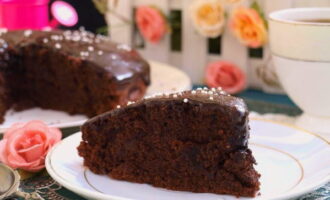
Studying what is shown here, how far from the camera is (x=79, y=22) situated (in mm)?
3508

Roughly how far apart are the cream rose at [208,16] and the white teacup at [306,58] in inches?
18.0

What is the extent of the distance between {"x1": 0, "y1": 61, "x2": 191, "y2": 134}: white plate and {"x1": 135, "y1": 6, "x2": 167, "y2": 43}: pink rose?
5.6 inches

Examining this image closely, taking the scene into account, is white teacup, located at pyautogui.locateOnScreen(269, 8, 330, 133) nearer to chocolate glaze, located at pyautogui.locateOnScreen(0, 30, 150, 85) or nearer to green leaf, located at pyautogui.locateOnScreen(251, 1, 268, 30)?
green leaf, located at pyautogui.locateOnScreen(251, 1, 268, 30)

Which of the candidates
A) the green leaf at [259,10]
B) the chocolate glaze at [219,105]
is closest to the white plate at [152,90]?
the green leaf at [259,10]

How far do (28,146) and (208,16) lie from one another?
3.54 feet

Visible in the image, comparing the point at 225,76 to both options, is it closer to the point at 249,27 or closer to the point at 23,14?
the point at 249,27

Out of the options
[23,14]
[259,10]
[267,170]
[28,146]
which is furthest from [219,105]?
[23,14]

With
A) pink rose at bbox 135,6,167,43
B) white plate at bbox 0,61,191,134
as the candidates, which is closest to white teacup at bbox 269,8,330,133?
white plate at bbox 0,61,191,134

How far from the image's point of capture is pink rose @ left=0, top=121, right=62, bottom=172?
161cm

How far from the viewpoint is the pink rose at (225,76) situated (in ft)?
8.17

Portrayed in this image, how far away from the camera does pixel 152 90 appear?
237 centimetres

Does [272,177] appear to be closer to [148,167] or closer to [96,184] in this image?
[148,167]

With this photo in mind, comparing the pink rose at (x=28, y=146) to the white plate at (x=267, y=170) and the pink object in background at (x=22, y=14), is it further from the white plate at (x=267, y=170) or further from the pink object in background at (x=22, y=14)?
the pink object in background at (x=22, y=14)

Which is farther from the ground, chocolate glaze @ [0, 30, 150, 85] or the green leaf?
the green leaf
